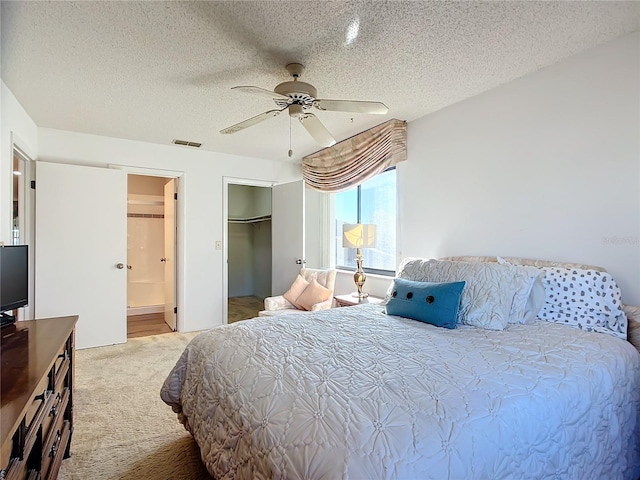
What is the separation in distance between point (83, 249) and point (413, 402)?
3876 mm

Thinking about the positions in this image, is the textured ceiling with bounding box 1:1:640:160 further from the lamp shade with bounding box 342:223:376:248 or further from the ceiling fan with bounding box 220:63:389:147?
the lamp shade with bounding box 342:223:376:248

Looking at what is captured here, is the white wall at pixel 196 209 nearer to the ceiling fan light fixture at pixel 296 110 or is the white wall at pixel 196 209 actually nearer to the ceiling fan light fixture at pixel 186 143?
the ceiling fan light fixture at pixel 186 143

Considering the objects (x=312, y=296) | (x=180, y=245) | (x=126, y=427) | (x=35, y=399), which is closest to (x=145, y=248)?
(x=180, y=245)

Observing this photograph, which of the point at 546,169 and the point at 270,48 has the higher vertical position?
the point at 270,48

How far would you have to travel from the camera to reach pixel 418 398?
1076 millimetres

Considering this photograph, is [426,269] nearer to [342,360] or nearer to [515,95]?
[342,360]

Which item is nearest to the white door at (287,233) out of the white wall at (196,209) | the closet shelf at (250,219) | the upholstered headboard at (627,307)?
the white wall at (196,209)

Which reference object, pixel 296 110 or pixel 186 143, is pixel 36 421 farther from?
pixel 186 143

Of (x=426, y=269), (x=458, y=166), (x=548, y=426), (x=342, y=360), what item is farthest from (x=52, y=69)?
(x=548, y=426)

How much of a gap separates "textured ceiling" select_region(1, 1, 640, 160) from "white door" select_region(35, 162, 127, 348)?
0.81 metres

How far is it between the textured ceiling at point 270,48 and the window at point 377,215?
101 centimetres

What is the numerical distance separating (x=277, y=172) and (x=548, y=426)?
4431mm

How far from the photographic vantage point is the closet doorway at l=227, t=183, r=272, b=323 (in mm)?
6547

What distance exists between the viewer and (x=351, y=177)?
3805 mm
